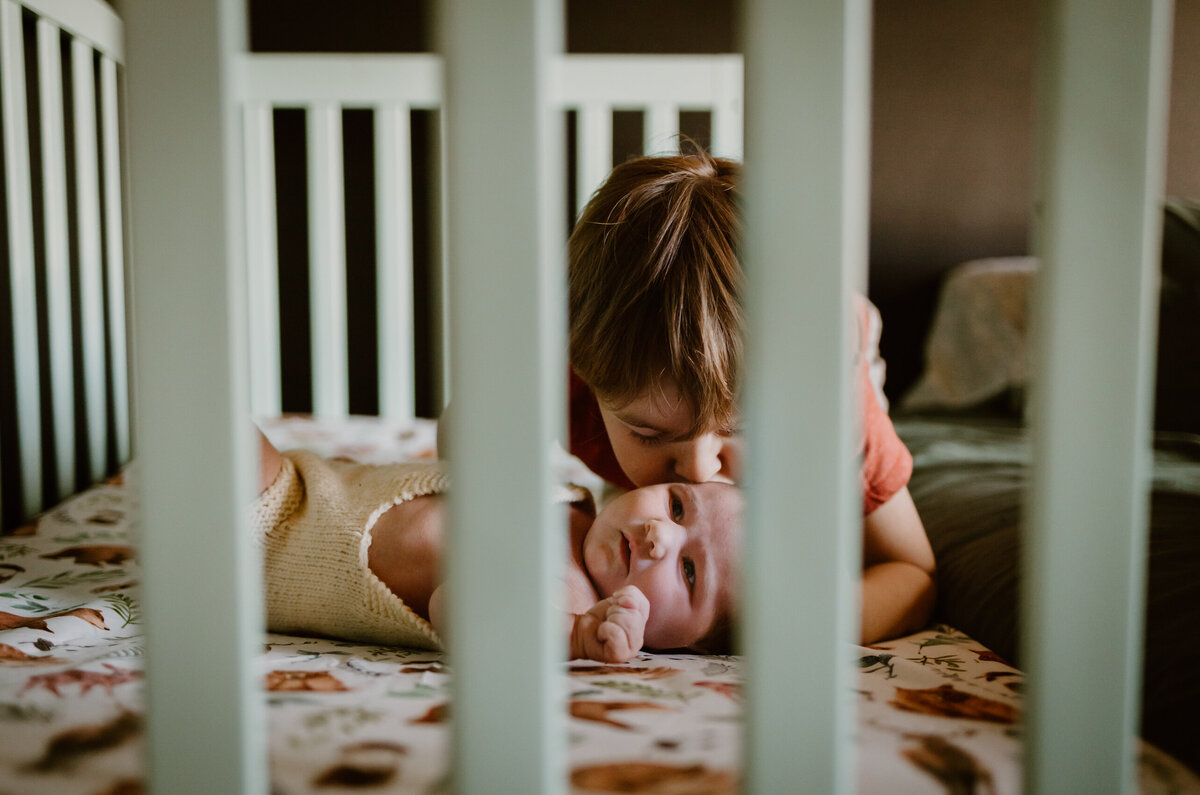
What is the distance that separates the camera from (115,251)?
4.40ft

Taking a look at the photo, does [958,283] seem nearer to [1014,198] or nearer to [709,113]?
[1014,198]

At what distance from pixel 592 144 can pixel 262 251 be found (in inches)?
25.8

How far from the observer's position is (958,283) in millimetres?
1660

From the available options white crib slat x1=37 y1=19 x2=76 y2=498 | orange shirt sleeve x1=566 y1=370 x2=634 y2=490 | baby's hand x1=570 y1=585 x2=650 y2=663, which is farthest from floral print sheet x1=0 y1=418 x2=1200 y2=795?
white crib slat x1=37 y1=19 x2=76 y2=498

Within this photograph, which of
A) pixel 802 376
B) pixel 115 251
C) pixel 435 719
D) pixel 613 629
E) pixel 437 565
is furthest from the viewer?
pixel 115 251

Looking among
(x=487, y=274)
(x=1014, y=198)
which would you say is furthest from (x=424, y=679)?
(x=1014, y=198)

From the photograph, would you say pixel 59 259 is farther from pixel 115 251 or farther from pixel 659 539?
pixel 659 539

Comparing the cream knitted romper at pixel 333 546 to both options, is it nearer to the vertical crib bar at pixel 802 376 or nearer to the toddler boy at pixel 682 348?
the toddler boy at pixel 682 348

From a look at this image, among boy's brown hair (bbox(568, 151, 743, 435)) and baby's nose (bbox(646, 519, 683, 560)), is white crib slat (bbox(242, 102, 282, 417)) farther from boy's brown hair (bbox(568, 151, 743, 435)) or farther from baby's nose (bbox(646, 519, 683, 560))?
baby's nose (bbox(646, 519, 683, 560))

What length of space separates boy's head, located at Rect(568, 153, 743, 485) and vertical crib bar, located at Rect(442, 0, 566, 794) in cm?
33

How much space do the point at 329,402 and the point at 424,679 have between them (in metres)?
1.27

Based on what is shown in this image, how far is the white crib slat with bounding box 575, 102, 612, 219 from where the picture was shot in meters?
1.58

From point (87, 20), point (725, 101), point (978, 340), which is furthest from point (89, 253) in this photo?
point (978, 340)

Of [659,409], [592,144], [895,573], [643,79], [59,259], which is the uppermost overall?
[643,79]
